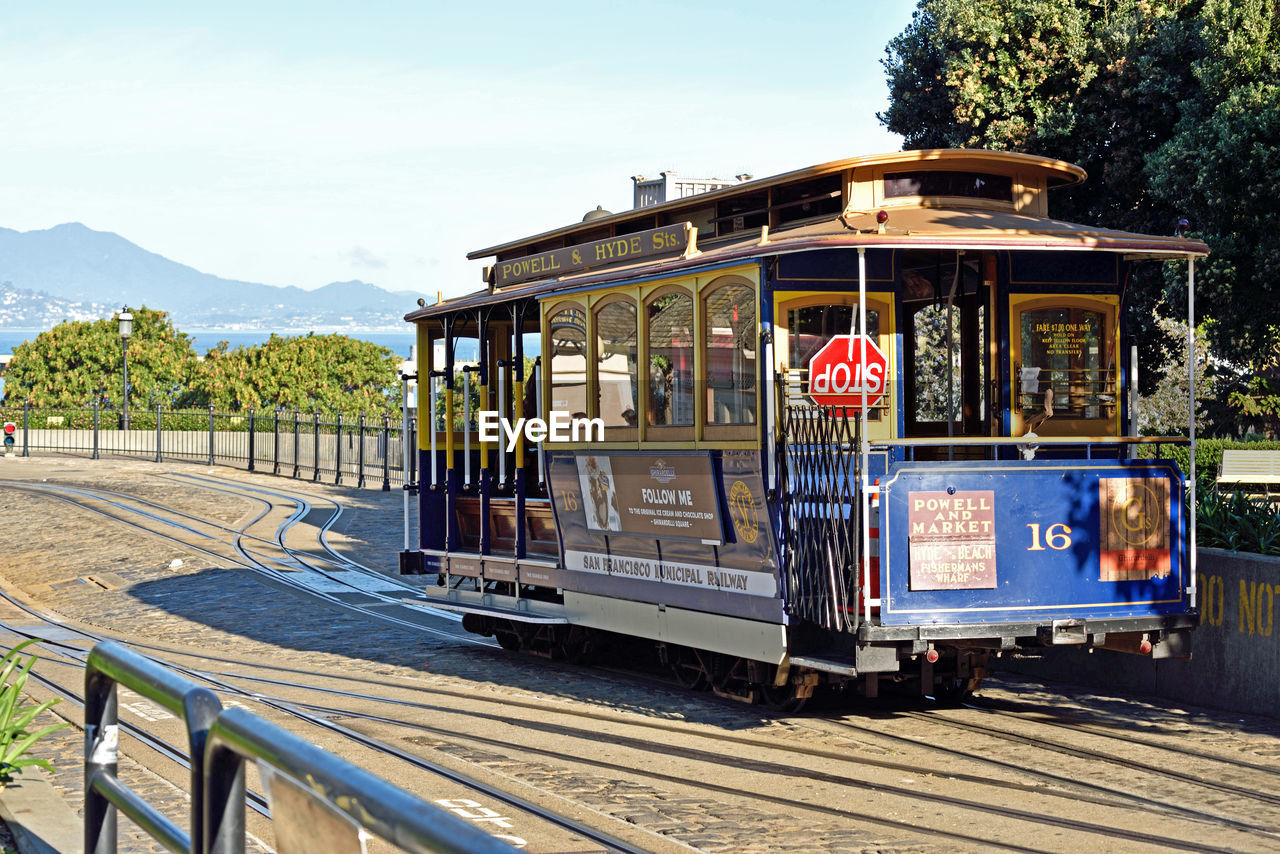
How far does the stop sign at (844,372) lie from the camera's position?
381 inches

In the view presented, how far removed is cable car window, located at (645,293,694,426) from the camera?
35.6 ft

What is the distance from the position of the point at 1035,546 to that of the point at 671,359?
123 inches

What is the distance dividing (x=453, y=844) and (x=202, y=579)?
18689mm

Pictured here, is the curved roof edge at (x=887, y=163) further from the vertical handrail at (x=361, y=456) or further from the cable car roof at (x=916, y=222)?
the vertical handrail at (x=361, y=456)

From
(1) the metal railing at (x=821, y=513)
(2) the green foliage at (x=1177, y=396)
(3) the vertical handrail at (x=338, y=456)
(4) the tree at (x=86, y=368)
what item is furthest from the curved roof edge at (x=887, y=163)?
(4) the tree at (x=86, y=368)

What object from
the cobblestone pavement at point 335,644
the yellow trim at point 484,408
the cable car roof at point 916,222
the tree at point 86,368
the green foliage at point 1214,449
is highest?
the tree at point 86,368

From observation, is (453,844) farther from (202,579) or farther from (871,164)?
(202,579)

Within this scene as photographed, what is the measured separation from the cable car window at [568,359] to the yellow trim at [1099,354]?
3.58 m

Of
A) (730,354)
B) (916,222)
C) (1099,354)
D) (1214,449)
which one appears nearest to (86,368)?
(1214,449)

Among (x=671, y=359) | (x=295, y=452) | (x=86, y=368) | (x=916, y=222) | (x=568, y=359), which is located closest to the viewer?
(x=916, y=222)

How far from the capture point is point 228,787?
3.35m

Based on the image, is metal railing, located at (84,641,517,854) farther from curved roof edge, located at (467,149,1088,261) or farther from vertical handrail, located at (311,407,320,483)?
vertical handrail, located at (311,407,320,483)

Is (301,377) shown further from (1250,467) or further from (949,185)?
(949,185)

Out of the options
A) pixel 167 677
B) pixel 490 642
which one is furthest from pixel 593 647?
pixel 167 677
